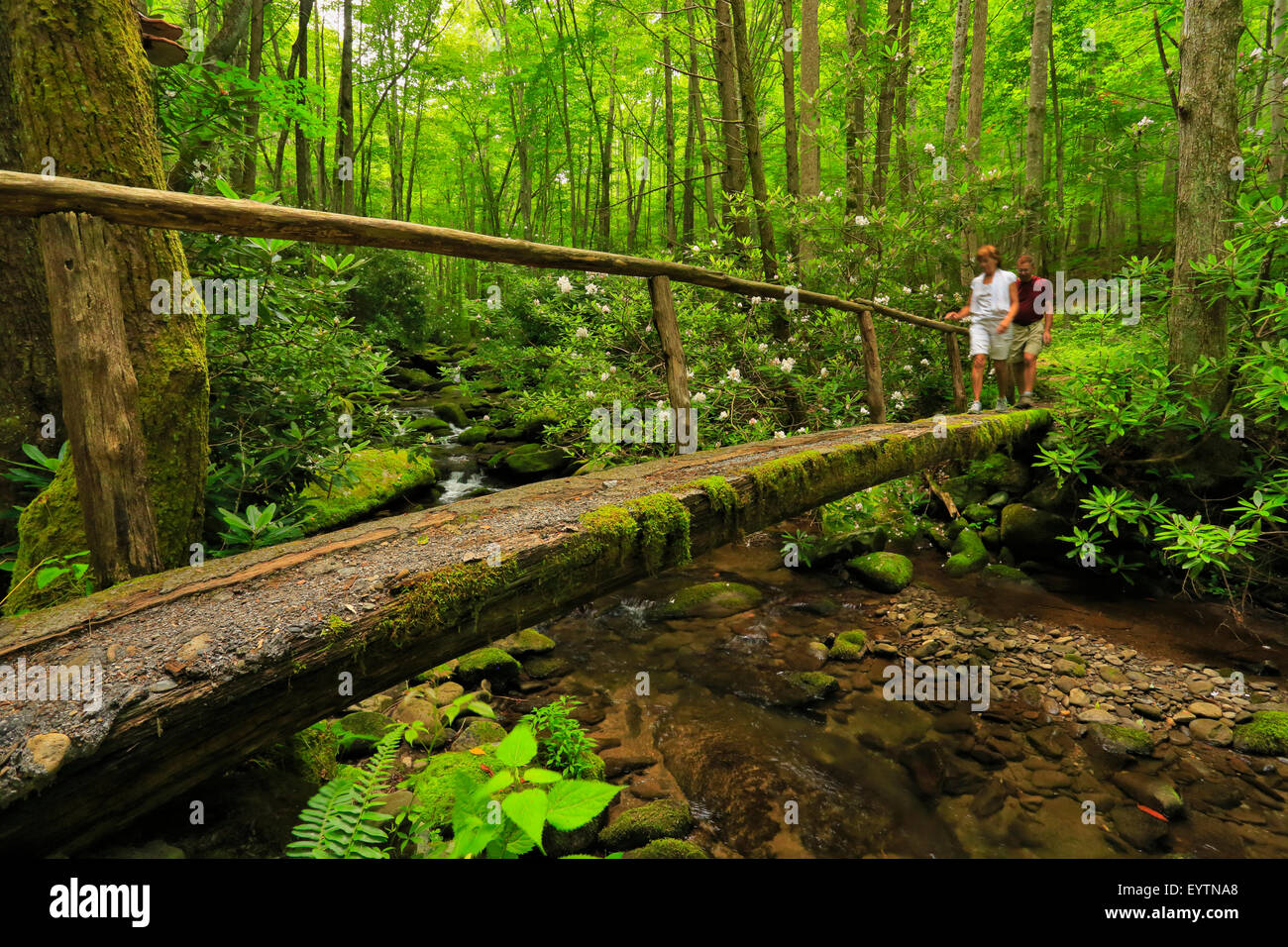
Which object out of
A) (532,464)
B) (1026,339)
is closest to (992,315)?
(1026,339)

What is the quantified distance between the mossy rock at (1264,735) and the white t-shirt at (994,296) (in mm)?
4489

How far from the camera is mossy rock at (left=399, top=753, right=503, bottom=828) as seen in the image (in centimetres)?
215

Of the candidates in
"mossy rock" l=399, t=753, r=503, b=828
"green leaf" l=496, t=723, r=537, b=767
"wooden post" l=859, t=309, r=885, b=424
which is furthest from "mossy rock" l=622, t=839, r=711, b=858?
"wooden post" l=859, t=309, r=885, b=424

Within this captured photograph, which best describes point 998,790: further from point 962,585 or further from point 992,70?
point 992,70

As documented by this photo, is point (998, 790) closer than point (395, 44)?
Yes

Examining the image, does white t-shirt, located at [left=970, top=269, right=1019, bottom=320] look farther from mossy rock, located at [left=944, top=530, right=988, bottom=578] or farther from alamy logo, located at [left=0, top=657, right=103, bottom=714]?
alamy logo, located at [left=0, top=657, right=103, bottom=714]

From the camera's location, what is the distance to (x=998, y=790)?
362 centimetres

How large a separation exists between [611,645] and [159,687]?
4075 mm

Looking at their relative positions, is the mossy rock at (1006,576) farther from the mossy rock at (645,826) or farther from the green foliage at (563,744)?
the green foliage at (563,744)

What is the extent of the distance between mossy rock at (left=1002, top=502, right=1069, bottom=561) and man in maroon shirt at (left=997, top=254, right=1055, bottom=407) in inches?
54.9

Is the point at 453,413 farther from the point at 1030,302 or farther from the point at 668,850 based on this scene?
the point at 668,850

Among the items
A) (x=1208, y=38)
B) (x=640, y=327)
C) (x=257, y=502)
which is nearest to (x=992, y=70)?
(x=1208, y=38)

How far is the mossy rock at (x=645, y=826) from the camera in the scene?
9.71 ft
